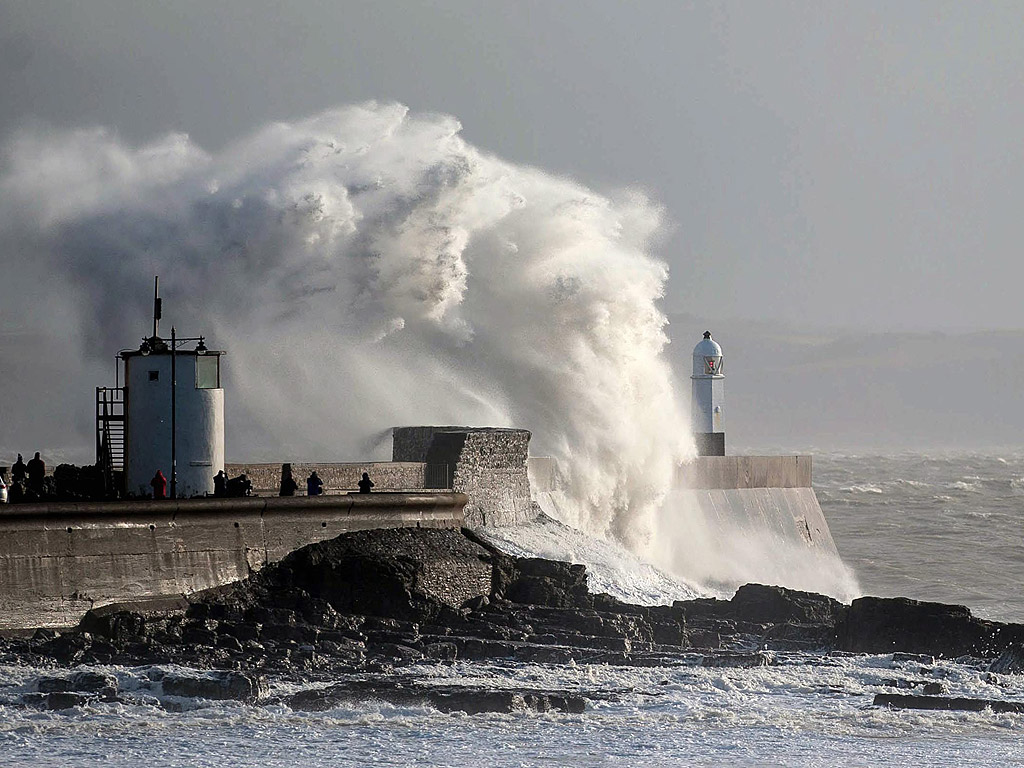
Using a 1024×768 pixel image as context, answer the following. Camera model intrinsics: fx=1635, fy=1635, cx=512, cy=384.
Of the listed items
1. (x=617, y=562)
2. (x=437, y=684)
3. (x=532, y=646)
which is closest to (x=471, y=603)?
(x=532, y=646)

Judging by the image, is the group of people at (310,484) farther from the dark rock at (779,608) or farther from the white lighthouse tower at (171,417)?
the dark rock at (779,608)

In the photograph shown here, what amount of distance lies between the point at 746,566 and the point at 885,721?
12176 mm

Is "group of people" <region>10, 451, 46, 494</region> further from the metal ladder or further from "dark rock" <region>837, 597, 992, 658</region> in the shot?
"dark rock" <region>837, 597, 992, 658</region>

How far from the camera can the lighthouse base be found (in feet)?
86.0

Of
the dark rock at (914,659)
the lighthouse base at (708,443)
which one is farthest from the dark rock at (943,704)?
the lighthouse base at (708,443)

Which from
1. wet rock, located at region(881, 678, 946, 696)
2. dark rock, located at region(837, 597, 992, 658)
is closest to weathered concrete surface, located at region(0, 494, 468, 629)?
dark rock, located at region(837, 597, 992, 658)

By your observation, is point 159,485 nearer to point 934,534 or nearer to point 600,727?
point 600,727

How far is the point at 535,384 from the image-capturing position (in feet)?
77.8

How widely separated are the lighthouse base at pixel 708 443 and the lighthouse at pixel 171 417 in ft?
42.2

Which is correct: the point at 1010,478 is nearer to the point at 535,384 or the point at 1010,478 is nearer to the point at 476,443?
the point at 535,384

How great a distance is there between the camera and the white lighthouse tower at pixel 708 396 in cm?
2644

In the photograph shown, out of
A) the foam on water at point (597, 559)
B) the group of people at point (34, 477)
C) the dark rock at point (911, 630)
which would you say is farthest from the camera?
the foam on water at point (597, 559)

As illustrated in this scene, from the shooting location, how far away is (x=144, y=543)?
43.3 ft

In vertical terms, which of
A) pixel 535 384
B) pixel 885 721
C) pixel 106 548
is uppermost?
pixel 535 384
